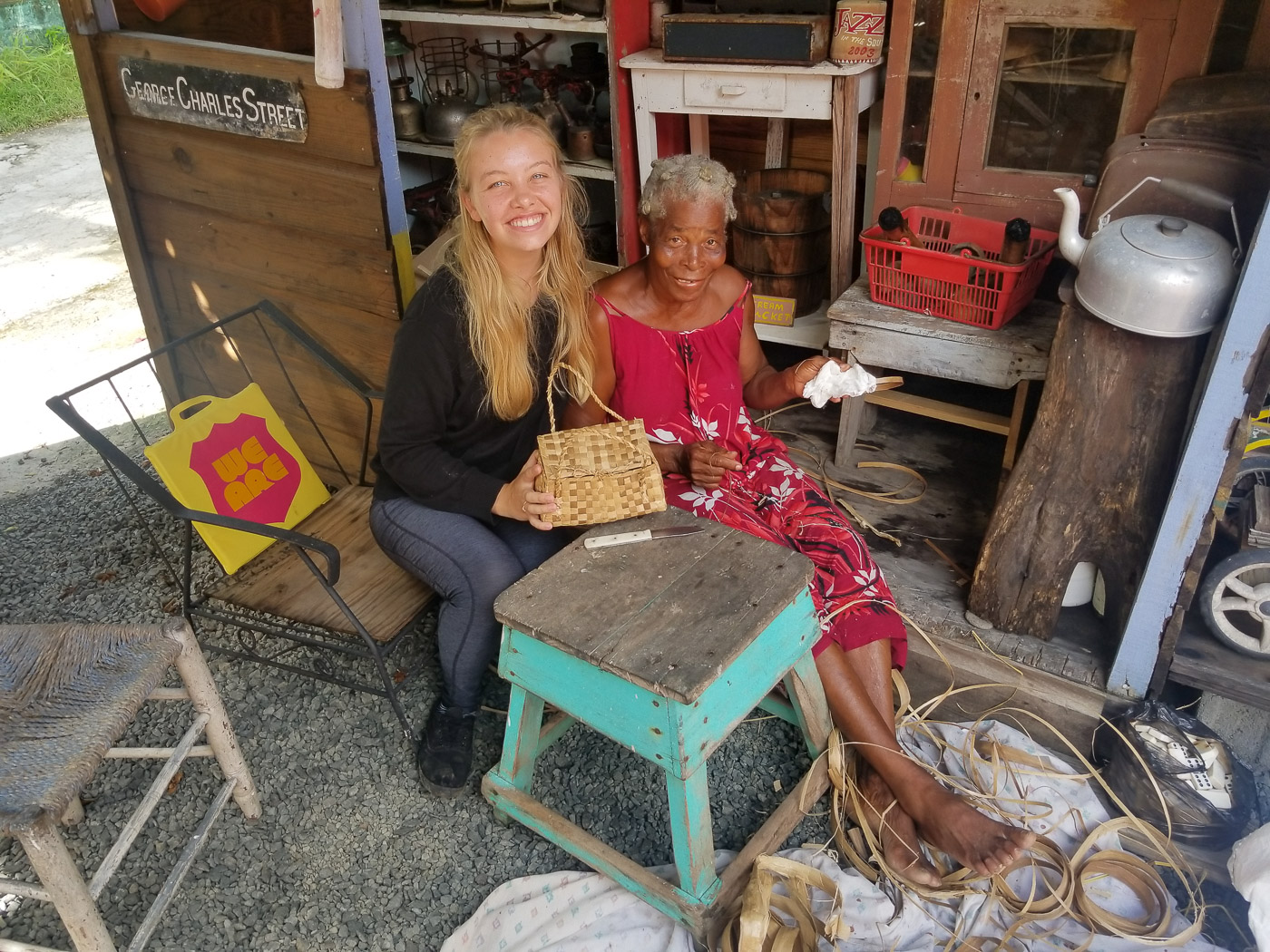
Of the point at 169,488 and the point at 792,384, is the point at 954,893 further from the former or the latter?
the point at 169,488

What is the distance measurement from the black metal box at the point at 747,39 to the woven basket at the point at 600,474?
6.20 feet

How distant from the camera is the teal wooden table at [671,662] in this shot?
205 cm

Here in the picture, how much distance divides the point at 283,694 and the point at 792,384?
1970mm

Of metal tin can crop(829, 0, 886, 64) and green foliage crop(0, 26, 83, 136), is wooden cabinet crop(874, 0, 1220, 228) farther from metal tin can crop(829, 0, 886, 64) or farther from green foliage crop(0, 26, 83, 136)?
green foliage crop(0, 26, 83, 136)

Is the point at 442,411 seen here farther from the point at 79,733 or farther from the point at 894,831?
the point at 894,831

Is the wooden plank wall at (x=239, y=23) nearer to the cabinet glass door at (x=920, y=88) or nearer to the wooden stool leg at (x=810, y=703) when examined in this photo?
the cabinet glass door at (x=920, y=88)

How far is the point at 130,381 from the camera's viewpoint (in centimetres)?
532

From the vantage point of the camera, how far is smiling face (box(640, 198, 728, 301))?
2.53 meters

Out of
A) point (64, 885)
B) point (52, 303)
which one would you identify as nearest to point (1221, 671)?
point (64, 885)

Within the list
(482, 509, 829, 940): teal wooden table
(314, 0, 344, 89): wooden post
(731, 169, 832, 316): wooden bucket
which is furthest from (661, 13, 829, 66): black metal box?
(482, 509, 829, 940): teal wooden table

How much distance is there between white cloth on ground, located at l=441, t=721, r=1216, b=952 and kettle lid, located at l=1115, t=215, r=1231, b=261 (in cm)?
143

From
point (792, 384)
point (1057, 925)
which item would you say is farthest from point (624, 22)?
point (1057, 925)

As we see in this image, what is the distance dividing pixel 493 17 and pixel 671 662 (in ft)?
11.4

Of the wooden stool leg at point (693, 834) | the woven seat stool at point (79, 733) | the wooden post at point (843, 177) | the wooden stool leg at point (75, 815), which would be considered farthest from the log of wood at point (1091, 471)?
the wooden stool leg at point (75, 815)
